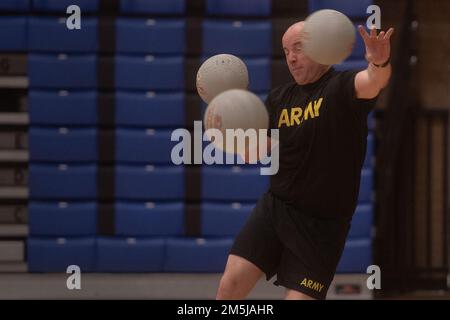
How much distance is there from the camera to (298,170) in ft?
10.0

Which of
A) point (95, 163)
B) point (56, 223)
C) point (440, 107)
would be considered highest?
point (440, 107)

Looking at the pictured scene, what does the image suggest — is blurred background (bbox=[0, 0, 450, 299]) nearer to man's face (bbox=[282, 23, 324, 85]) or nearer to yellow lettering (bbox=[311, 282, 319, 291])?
man's face (bbox=[282, 23, 324, 85])

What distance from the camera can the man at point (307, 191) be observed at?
117 inches

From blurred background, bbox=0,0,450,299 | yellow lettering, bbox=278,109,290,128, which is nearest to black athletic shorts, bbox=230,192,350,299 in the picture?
yellow lettering, bbox=278,109,290,128

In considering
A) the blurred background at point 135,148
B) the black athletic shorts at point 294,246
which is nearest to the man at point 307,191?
the black athletic shorts at point 294,246

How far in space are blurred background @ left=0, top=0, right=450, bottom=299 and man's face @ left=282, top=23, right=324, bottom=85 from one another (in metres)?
2.13

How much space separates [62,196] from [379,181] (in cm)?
209

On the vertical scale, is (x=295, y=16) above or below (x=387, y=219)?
above

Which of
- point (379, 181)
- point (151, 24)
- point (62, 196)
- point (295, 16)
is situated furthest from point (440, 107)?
point (62, 196)

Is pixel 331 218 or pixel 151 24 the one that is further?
pixel 151 24

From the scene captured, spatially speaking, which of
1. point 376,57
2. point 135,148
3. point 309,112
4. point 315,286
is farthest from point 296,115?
point 135,148

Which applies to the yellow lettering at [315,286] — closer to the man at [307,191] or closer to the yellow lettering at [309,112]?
the man at [307,191]

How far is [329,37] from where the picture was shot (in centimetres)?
284

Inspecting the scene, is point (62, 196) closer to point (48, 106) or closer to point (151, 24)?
point (48, 106)
